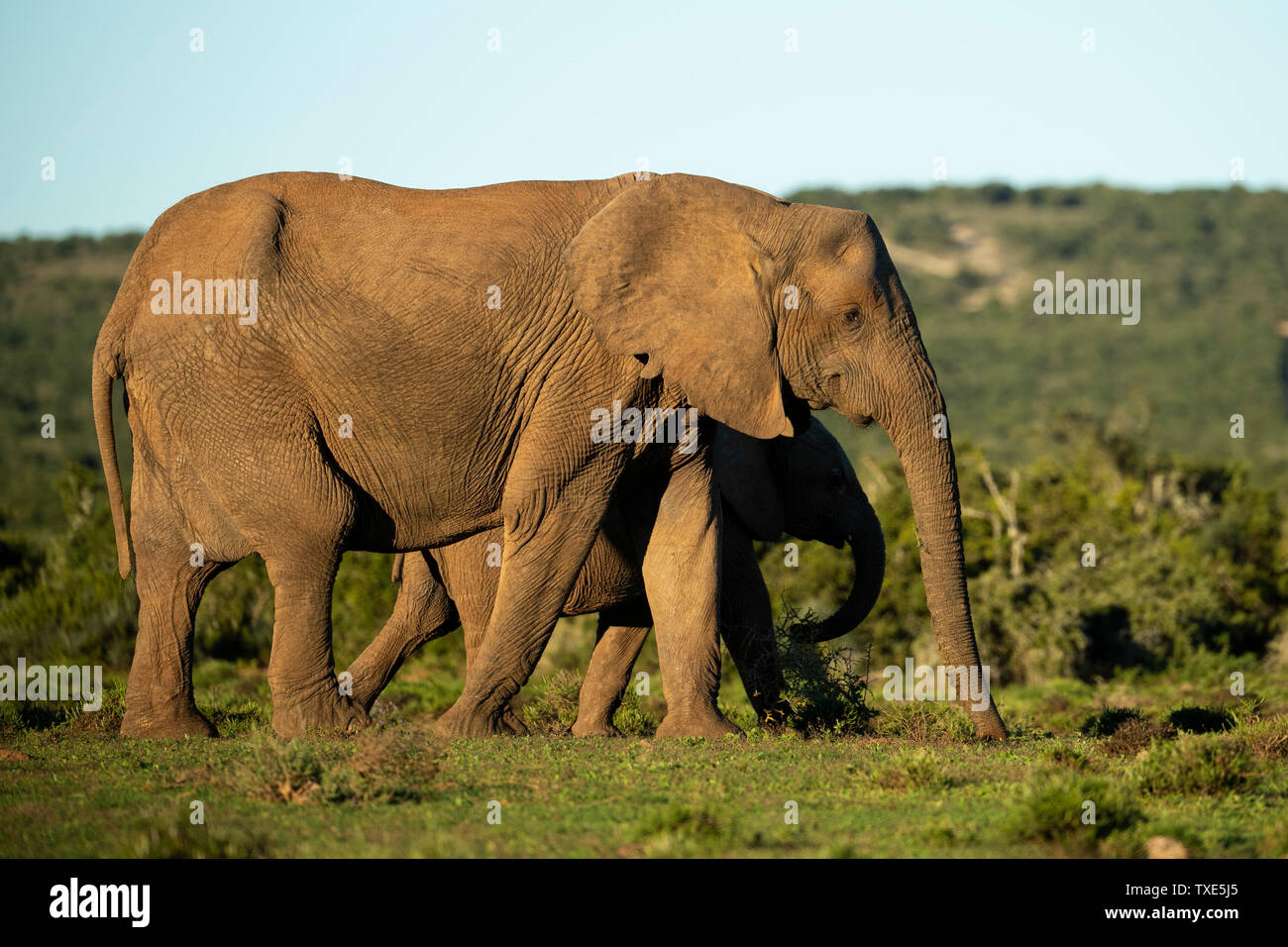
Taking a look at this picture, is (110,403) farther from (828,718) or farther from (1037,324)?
(1037,324)

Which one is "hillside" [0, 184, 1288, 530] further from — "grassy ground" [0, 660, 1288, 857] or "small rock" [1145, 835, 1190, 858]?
"small rock" [1145, 835, 1190, 858]

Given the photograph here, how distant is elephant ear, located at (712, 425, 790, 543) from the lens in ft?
44.1

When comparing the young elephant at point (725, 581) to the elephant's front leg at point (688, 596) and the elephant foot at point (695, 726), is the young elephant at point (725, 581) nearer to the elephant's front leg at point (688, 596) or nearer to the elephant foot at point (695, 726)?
the elephant's front leg at point (688, 596)

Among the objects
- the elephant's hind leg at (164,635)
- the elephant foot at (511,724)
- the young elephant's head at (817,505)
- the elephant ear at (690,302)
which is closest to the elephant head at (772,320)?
the elephant ear at (690,302)

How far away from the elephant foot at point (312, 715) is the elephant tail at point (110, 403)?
66.3 inches

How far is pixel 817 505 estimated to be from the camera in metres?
14.5

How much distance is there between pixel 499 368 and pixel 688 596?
213cm

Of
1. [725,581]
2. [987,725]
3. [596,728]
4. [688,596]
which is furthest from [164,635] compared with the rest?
[987,725]

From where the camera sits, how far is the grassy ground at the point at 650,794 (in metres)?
7.84

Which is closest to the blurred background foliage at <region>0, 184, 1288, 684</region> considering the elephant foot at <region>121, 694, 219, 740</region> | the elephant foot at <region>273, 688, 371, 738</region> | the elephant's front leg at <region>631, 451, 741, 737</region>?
the elephant foot at <region>121, 694, 219, 740</region>

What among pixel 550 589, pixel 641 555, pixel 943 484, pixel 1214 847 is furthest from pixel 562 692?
pixel 1214 847
